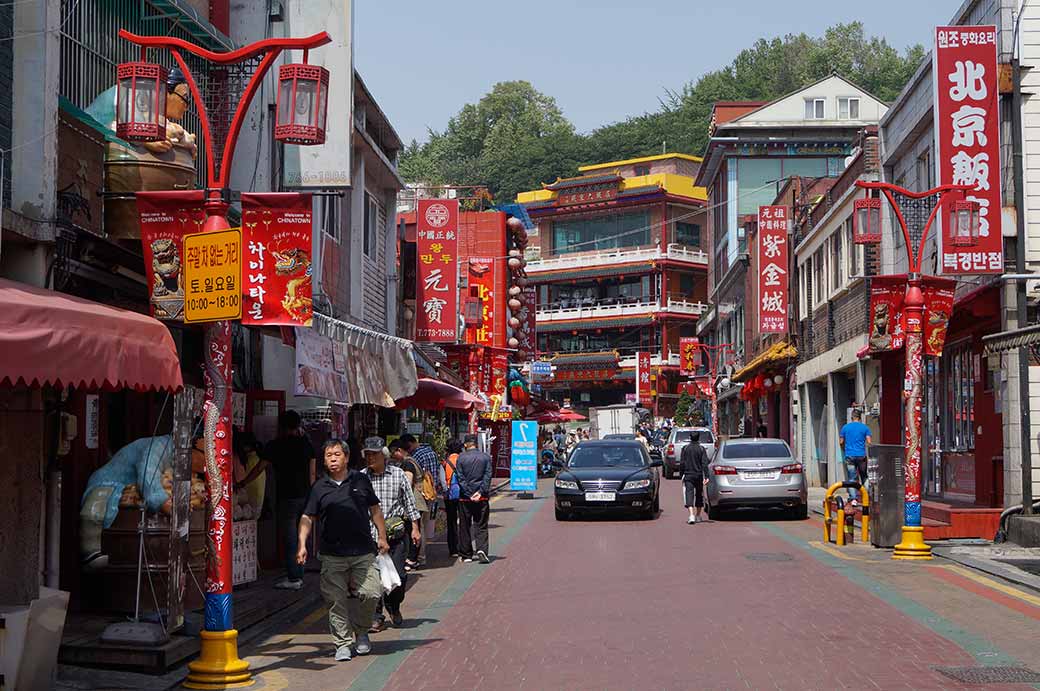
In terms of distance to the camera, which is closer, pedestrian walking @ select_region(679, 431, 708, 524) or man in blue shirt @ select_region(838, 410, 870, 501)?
man in blue shirt @ select_region(838, 410, 870, 501)

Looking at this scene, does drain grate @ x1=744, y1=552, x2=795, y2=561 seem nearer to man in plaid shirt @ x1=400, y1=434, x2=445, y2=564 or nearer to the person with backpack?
the person with backpack

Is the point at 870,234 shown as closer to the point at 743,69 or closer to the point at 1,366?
the point at 1,366

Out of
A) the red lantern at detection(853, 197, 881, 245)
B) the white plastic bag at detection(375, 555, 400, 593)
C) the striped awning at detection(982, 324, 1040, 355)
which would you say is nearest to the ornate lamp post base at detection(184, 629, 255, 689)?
the white plastic bag at detection(375, 555, 400, 593)

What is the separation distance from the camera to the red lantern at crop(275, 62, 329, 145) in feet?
38.3

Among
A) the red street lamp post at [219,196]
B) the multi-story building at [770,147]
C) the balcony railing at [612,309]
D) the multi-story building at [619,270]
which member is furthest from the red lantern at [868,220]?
the multi-story building at [619,270]

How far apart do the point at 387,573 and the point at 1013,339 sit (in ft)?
31.5

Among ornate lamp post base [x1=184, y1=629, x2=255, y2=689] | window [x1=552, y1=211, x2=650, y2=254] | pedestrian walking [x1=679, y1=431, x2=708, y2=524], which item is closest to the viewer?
ornate lamp post base [x1=184, y1=629, x2=255, y2=689]

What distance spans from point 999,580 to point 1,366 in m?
11.9

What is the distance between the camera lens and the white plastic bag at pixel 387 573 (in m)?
11.6

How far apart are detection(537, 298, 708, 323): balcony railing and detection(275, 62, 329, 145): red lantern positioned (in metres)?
73.1

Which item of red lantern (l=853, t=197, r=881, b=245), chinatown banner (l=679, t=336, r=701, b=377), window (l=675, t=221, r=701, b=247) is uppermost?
window (l=675, t=221, r=701, b=247)

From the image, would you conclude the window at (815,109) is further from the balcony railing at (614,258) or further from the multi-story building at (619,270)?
the balcony railing at (614,258)

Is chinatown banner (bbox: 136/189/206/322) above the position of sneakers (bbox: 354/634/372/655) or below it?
above

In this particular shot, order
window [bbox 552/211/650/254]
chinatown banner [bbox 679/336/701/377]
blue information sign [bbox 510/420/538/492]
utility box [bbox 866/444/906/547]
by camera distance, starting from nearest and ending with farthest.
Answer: utility box [bbox 866/444/906/547], blue information sign [bbox 510/420/538/492], chinatown banner [bbox 679/336/701/377], window [bbox 552/211/650/254]
